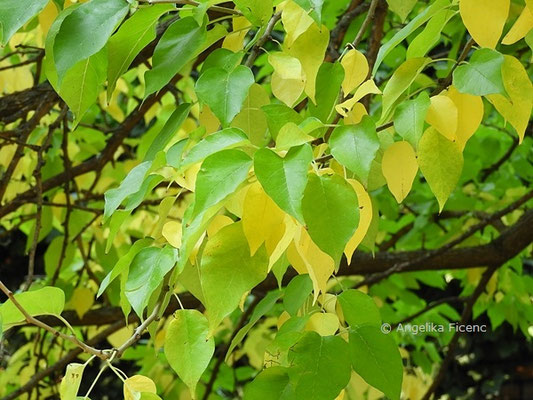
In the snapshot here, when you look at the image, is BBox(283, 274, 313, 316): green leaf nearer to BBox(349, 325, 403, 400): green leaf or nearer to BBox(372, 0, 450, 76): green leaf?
BBox(349, 325, 403, 400): green leaf

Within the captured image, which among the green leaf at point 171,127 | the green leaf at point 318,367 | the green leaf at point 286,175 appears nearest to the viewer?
the green leaf at point 286,175

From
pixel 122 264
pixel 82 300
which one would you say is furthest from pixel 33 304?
pixel 82 300

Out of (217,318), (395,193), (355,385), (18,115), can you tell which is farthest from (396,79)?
(18,115)

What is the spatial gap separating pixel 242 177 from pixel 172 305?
0.95 m

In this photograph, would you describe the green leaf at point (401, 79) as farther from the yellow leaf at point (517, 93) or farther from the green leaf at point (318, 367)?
the green leaf at point (318, 367)

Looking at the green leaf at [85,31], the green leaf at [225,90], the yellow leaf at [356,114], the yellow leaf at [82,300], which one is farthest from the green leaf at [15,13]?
the yellow leaf at [82,300]

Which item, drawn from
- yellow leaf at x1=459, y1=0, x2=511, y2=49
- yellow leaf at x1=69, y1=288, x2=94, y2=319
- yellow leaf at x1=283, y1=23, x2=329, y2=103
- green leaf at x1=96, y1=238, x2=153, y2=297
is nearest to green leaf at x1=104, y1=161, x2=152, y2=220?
green leaf at x1=96, y1=238, x2=153, y2=297

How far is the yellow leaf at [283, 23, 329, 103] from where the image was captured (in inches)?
26.2

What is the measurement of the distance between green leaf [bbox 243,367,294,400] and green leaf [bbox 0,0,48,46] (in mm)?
288

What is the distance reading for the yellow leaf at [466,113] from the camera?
0.60m

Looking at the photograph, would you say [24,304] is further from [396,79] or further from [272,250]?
[396,79]

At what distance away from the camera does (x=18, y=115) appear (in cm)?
136

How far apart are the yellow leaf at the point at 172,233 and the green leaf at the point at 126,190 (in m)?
0.04

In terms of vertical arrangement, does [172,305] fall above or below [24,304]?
below
